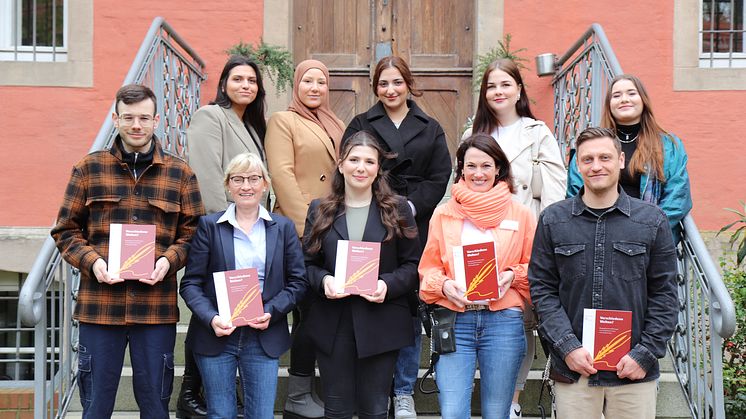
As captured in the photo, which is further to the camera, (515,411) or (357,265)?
(515,411)

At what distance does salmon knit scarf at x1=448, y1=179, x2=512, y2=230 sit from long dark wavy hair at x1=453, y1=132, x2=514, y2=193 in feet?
0.39

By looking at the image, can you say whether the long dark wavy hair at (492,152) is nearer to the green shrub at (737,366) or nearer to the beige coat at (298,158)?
the beige coat at (298,158)

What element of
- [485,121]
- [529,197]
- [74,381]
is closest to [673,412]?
[529,197]

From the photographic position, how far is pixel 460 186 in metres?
3.99

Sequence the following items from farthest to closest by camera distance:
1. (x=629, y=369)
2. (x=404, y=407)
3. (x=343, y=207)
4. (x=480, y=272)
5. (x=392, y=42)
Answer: (x=392, y=42) → (x=404, y=407) → (x=343, y=207) → (x=480, y=272) → (x=629, y=369)

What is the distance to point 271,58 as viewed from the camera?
25.6ft

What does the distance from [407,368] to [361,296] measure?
0.72 m

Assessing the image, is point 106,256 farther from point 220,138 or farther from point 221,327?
point 220,138

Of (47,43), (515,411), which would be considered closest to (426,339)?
(515,411)

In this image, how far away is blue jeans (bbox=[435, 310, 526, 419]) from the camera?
382 centimetres

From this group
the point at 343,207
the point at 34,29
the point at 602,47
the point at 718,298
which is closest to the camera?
the point at 718,298

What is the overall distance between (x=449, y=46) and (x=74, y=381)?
17.2ft

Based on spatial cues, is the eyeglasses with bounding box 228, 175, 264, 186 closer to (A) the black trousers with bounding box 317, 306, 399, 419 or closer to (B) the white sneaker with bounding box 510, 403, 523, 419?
(A) the black trousers with bounding box 317, 306, 399, 419

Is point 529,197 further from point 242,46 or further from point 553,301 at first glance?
point 242,46
